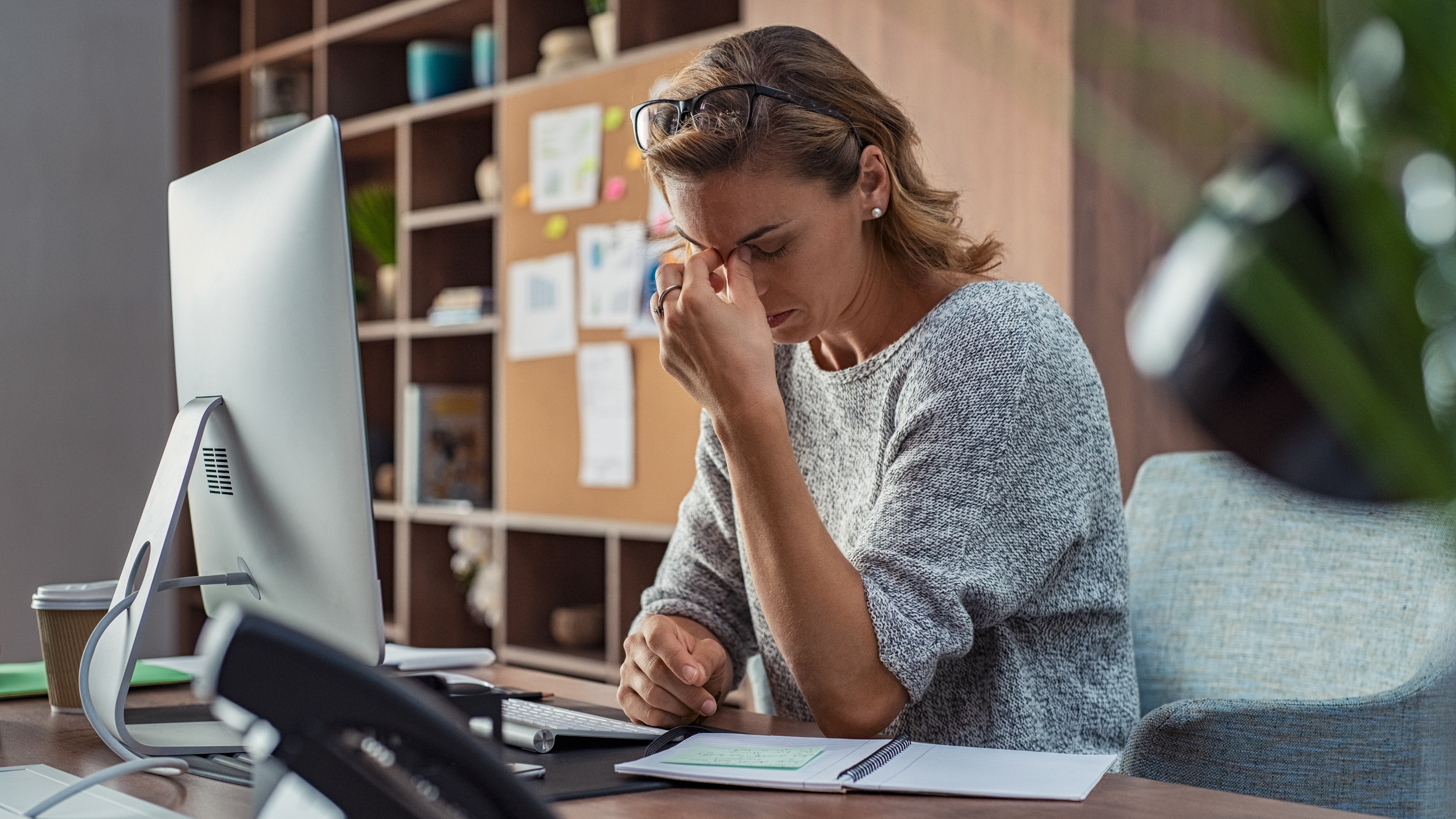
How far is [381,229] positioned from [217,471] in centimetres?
285

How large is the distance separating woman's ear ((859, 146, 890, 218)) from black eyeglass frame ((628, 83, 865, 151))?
2 cm

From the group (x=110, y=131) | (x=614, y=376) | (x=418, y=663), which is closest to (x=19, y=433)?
(x=110, y=131)

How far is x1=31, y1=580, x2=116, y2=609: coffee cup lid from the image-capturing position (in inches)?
46.2

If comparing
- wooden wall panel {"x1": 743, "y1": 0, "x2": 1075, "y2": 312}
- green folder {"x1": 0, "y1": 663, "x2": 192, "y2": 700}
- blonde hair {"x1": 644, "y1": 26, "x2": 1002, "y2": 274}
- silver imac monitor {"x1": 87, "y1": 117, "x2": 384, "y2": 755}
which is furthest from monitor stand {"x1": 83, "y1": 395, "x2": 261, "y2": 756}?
wooden wall panel {"x1": 743, "y1": 0, "x2": 1075, "y2": 312}

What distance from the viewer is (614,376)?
9.42 ft

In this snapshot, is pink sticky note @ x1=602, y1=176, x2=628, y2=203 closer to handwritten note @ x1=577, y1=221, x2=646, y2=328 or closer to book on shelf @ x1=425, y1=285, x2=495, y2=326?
handwritten note @ x1=577, y1=221, x2=646, y2=328

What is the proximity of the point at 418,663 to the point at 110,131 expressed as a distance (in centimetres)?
271

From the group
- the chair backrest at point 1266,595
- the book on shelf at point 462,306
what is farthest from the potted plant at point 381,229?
the chair backrest at point 1266,595

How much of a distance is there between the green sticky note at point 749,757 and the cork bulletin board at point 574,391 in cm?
170

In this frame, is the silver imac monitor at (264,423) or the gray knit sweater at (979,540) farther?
the gray knit sweater at (979,540)

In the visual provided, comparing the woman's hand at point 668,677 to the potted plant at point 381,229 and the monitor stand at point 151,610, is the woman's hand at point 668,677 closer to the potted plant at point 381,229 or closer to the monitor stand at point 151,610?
the monitor stand at point 151,610

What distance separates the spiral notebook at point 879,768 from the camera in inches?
32.5

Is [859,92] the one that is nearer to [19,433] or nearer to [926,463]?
[926,463]

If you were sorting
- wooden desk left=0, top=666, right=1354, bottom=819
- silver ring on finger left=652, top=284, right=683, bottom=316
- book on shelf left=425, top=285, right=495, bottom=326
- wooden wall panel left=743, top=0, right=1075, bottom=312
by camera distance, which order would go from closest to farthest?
wooden desk left=0, top=666, right=1354, bottom=819, silver ring on finger left=652, top=284, right=683, bottom=316, wooden wall panel left=743, top=0, right=1075, bottom=312, book on shelf left=425, top=285, right=495, bottom=326
